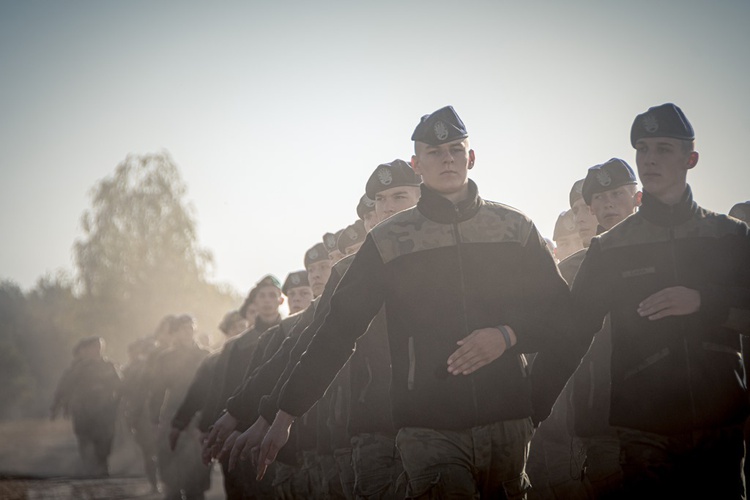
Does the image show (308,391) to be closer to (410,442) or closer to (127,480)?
(410,442)

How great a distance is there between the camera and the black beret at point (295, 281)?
1131cm

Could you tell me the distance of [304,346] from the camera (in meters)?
5.97

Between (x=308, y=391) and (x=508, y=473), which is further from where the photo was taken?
(x=308, y=391)

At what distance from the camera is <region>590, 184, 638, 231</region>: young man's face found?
7.91 m

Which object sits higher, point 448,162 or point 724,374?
point 448,162

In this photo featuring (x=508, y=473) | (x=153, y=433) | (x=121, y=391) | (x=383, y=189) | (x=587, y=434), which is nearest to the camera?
(x=508, y=473)

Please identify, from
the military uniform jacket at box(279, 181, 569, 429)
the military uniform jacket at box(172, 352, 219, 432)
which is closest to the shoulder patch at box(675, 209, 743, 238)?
the military uniform jacket at box(279, 181, 569, 429)

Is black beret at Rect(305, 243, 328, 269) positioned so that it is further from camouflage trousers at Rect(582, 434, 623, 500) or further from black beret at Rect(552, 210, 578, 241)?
camouflage trousers at Rect(582, 434, 623, 500)

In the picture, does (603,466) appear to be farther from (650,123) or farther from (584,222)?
(584,222)

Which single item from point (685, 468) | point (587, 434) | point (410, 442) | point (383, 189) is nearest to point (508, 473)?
point (410, 442)

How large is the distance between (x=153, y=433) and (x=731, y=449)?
17.2 m

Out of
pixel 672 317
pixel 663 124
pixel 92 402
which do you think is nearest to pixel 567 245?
pixel 663 124

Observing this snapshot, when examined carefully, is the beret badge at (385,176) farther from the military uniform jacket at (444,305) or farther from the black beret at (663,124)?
the military uniform jacket at (444,305)

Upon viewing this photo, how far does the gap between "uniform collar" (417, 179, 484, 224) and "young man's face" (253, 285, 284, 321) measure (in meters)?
6.29
